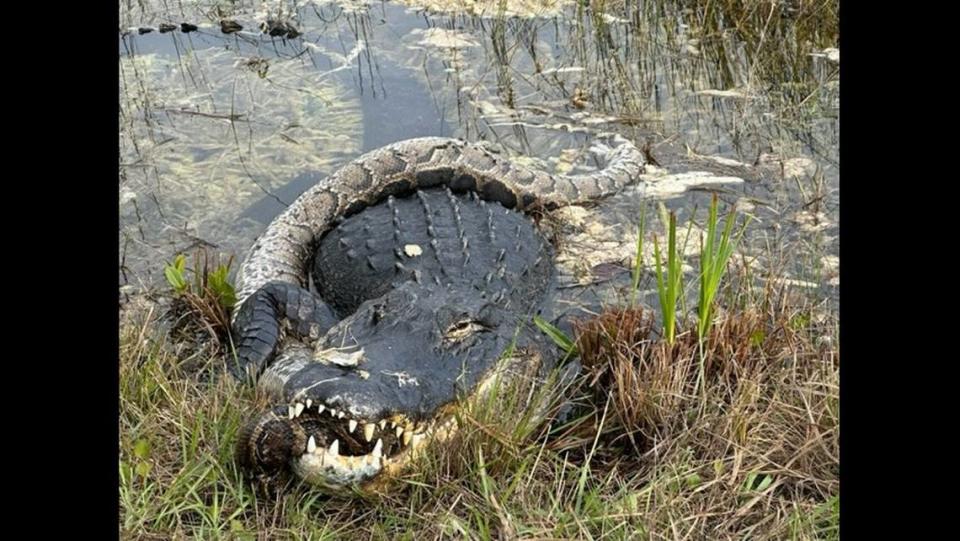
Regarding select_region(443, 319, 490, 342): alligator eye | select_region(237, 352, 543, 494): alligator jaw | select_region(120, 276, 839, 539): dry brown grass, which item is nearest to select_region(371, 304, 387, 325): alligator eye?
select_region(443, 319, 490, 342): alligator eye

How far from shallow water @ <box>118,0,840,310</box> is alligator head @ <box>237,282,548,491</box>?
1.59 m

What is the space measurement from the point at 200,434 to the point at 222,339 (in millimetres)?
1280

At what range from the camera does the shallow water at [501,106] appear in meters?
5.85

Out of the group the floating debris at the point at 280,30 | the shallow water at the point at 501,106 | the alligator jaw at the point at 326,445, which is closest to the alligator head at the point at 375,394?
the alligator jaw at the point at 326,445

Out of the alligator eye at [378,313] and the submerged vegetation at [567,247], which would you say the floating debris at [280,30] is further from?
the alligator eye at [378,313]

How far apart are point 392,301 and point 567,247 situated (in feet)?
6.04

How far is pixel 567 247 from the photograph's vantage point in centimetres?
586

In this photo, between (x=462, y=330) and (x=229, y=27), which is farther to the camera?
(x=229, y=27)

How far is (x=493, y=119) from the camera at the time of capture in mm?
6871

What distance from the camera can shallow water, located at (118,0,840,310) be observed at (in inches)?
230

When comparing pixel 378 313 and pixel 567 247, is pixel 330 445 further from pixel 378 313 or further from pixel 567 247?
pixel 567 247

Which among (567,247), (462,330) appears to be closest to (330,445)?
(462,330)

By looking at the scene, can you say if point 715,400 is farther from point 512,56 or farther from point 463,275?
point 512,56
